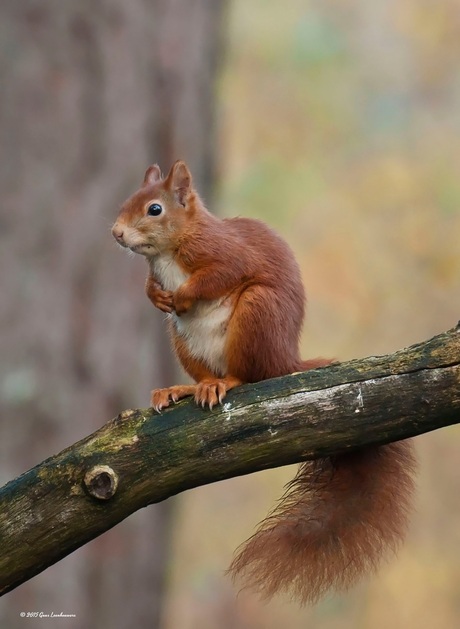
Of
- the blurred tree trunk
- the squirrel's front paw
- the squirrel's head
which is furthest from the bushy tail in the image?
the blurred tree trunk

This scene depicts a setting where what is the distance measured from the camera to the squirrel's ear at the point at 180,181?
296 centimetres

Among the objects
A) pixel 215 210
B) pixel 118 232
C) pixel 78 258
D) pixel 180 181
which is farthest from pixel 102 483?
pixel 215 210

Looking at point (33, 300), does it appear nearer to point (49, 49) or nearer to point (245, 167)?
point (49, 49)

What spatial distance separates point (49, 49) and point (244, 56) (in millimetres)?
6456

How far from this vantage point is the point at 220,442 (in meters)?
2.46

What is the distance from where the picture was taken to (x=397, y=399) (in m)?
2.37

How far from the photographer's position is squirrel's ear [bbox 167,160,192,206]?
116 inches

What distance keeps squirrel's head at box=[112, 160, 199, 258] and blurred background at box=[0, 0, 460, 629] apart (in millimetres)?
2060

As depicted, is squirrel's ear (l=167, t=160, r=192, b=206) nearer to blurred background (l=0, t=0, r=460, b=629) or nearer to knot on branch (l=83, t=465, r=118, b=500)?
knot on branch (l=83, t=465, r=118, b=500)

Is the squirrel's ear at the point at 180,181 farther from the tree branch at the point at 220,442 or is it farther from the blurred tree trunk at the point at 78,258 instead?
the blurred tree trunk at the point at 78,258

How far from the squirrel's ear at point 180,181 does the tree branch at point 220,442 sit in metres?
0.69

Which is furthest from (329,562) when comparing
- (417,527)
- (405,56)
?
(405,56)

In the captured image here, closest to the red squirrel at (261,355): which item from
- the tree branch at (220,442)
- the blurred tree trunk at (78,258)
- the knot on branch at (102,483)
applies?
the tree branch at (220,442)

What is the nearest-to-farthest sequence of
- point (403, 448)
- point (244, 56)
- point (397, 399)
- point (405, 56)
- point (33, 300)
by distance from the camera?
point (397, 399)
point (403, 448)
point (33, 300)
point (405, 56)
point (244, 56)
